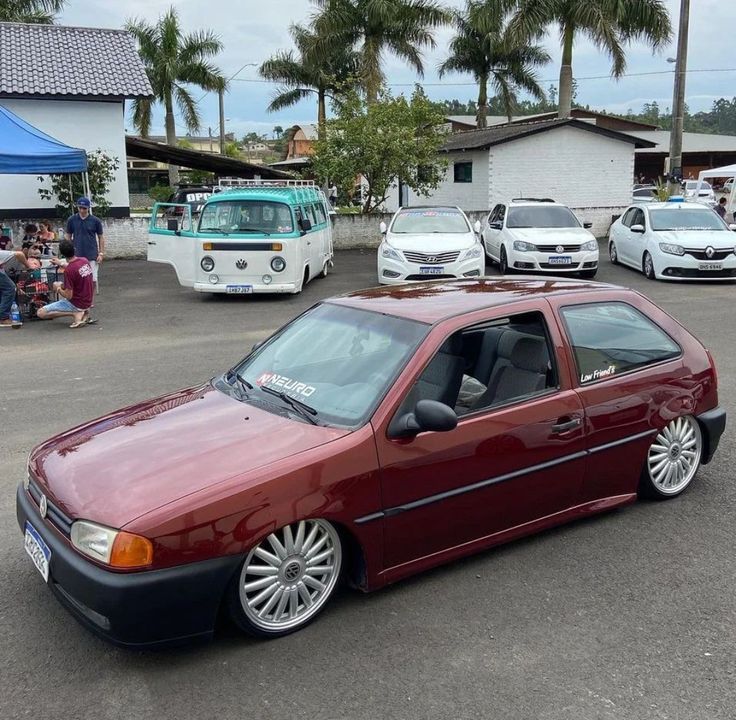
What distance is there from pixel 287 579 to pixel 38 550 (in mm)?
1136

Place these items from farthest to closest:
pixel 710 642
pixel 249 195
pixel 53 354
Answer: pixel 249 195 < pixel 53 354 < pixel 710 642

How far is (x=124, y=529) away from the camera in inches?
126

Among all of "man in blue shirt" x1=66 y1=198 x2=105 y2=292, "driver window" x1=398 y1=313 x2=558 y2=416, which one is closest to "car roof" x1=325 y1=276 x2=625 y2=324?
"driver window" x1=398 y1=313 x2=558 y2=416

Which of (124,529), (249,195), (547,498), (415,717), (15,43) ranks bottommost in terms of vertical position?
(415,717)

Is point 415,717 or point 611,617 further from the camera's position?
point 611,617

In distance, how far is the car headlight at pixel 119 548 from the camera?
318 cm

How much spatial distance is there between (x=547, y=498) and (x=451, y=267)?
394 inches

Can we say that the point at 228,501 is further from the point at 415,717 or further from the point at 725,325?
the point at 725,325

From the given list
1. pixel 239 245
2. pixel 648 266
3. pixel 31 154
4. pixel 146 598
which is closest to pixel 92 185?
pixel 31 154

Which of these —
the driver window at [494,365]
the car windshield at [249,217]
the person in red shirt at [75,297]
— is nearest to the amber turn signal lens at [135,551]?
the driver window at [494,365]

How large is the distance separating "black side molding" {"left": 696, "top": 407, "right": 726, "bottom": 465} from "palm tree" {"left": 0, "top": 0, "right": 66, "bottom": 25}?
33393 millimetres

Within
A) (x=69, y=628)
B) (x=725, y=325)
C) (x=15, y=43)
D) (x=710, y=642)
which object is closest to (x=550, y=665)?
(x=710, y=642)

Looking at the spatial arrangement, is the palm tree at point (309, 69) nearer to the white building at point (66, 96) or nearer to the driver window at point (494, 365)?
the white building at point (66, 96)

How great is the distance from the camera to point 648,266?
1639 cm
